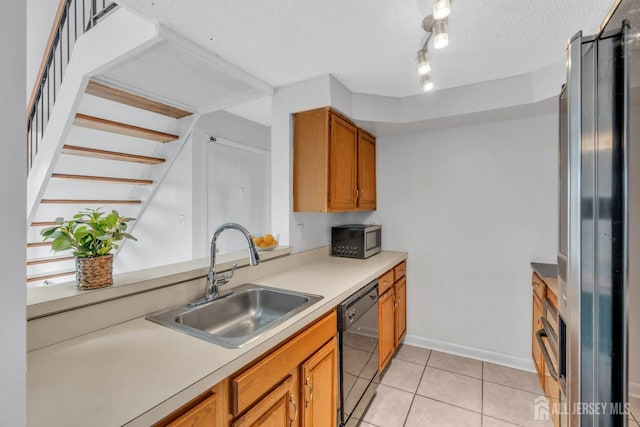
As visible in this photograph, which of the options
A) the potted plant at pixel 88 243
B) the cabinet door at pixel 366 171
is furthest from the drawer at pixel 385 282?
the potted plant at pixel 88 243

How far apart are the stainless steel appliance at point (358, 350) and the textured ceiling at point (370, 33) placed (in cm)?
149

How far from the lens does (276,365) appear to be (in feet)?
3.71

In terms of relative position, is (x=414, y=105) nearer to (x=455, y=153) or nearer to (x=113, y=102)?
(x=455, y=153)

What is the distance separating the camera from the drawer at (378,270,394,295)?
219cm

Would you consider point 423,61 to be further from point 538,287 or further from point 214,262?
point 538,287

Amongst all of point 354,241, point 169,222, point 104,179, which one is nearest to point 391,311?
point 354,241

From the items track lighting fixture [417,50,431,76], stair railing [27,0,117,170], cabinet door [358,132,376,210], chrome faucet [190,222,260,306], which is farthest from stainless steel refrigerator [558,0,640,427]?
stair railing [27,0,117,170]

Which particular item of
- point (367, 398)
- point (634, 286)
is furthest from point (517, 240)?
point (634, 286)

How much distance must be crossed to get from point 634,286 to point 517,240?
194 centimetres

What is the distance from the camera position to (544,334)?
1.68 metres

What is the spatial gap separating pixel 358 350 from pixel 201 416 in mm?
1109

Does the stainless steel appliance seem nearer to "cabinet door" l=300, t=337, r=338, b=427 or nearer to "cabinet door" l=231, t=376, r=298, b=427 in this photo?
"cabinet door" l=300, t=337, r=338, b=427

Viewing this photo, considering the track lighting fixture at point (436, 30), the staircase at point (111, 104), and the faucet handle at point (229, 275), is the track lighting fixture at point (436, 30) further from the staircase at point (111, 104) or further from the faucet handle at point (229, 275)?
the faucet handle at point (229, 275)

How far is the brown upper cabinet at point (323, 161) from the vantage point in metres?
2.20
